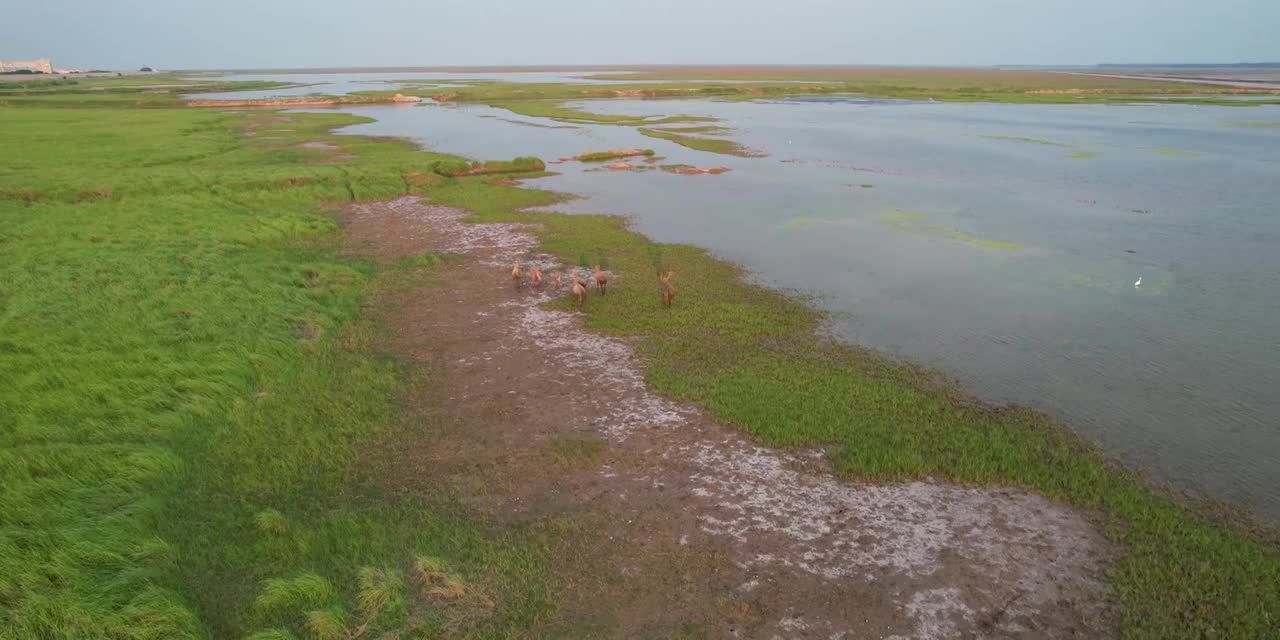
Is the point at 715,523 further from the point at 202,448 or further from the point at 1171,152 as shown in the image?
the point at 1171,152

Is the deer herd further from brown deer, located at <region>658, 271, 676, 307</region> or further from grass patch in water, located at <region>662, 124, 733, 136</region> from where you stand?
grass patch in water, located at <region>662, 124, 733, 136</region>

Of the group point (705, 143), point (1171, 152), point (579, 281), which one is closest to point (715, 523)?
point (579, 281)

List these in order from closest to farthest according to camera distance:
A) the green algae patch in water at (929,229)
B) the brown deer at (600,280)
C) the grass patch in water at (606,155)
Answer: the brown deer at (600,280) → the green algae patch in water at (929,229) → the grass patch in water at (606,155)

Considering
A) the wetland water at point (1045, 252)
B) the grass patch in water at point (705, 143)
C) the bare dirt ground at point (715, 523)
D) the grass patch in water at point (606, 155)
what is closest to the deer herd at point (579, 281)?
the bare dirt ground at point (715, 523)

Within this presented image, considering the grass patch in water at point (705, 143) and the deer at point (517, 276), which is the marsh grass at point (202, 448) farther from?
the grass patch in water at point (705, 143)

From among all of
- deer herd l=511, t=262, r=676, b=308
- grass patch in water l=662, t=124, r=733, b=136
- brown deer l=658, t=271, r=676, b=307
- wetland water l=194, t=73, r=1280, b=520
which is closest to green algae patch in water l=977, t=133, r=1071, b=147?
wetland water l=194, t=73, r=1280, b=520

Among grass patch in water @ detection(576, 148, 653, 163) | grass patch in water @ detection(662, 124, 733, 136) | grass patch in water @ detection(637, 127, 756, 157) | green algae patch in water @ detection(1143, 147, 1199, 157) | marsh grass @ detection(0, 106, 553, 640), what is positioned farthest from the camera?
grass patch in water @ detection(662, 124, 733, 136)

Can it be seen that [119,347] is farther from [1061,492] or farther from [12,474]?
[1061,492]
